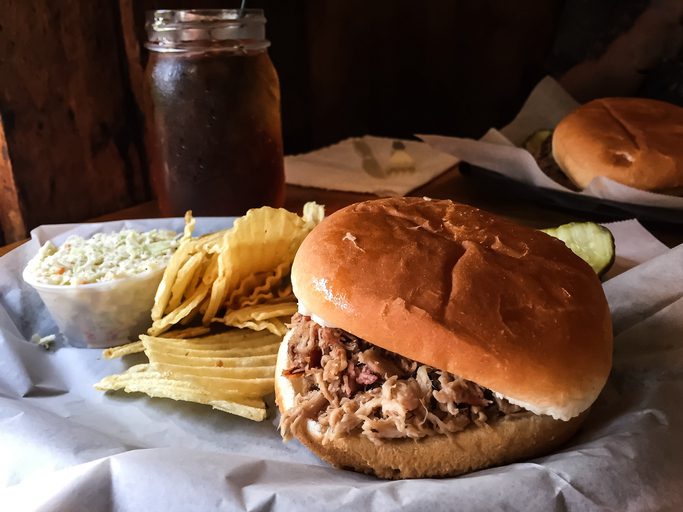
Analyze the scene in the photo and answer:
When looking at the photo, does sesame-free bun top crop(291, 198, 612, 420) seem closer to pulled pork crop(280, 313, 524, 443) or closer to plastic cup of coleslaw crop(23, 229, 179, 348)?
pulled pork crop(280, 313, 524, 443)

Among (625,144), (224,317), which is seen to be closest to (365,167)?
(625,144)

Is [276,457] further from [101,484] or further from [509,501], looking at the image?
[509,501]

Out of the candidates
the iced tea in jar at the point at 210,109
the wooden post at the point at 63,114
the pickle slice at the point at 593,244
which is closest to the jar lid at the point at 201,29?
the iced tea in jar at the point at 210,109

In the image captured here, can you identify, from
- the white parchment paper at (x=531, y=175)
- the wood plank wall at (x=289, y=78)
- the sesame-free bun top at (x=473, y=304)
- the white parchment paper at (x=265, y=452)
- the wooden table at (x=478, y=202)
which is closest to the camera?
the white parchment paper at (x=265, y=452)

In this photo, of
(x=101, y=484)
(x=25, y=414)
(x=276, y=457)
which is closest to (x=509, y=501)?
(x=276, y=457)

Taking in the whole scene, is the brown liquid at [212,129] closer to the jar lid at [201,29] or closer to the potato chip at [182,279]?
the jar lid at [201,29]

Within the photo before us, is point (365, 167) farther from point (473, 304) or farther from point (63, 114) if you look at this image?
point (473, 304)

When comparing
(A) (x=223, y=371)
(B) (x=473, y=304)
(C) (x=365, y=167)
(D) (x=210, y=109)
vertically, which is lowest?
(C) (x=365, y=167)
